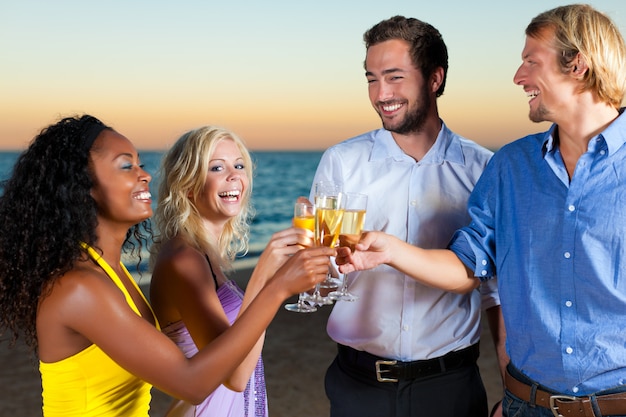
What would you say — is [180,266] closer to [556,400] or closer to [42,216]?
[42,216]

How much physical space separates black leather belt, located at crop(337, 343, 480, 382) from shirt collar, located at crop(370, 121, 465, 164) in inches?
30.8

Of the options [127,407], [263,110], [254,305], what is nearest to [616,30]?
[254,305]

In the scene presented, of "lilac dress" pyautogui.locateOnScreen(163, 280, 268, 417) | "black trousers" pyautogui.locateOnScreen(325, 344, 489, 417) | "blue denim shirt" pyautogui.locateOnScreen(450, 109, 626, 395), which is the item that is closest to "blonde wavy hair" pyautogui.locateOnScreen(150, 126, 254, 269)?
"lilac dress" pyautogui.locateOnScreen(163, 280, 268, 417)

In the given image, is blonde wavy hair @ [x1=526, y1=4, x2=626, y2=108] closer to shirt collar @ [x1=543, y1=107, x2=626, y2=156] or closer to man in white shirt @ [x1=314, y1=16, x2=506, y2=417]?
shirt collar @ [x1=543, y1=107, x2=626, y2=156]

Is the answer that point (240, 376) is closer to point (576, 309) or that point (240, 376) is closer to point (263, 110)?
point (576, 309)

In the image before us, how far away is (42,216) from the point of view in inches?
89.0

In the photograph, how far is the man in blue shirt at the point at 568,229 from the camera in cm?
234

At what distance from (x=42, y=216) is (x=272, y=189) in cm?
2725

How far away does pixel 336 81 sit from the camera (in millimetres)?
23672

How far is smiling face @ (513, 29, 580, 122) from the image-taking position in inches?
95.7

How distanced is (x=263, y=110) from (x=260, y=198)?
3.10 m

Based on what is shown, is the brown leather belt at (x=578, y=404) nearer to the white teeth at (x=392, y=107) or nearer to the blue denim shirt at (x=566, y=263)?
the blue denim shirt at (x=566, y=263)

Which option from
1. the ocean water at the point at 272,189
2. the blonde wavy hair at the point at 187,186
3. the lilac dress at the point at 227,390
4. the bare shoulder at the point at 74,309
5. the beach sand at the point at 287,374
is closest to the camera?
the bare shoulder at the point at 74,309

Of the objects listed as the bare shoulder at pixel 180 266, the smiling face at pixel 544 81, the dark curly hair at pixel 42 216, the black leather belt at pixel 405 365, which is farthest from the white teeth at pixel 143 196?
the smiling face at pixel 544 81
